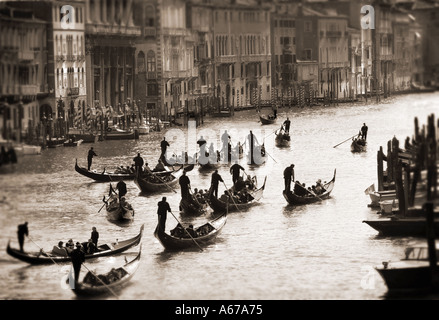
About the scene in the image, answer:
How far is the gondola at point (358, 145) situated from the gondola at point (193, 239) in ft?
4.38

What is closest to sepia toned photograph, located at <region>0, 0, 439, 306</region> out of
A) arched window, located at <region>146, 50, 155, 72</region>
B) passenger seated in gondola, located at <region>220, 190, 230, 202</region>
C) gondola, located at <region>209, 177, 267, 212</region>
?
arched window, located at <region>146, 50, 155, 72</region>

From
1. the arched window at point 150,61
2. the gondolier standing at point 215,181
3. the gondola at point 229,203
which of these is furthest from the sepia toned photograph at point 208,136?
the gondola at point 229,203

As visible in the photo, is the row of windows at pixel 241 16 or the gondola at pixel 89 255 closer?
the gondola at pixel 89 255

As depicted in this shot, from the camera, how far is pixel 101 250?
8.22 metres

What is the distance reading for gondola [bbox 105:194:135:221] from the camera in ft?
27.1

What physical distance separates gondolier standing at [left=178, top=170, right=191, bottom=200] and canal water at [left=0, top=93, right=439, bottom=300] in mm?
87

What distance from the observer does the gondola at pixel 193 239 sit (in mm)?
8648

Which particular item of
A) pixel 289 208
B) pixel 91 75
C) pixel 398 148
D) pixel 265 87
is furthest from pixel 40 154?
pixel 289 208

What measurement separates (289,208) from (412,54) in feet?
7.56

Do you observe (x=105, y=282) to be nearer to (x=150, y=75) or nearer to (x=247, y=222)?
(x=150, y=75)

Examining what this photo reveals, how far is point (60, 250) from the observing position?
7.97 meters

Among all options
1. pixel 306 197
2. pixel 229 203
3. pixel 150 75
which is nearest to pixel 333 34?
pixel 150 75

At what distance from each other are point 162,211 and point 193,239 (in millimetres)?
463

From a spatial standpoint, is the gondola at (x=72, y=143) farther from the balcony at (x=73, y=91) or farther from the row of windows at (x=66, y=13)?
the row of windows at (x=66, y=13)
